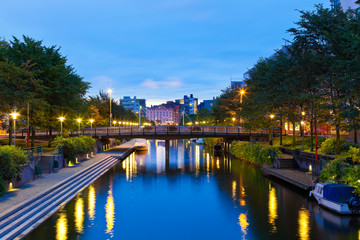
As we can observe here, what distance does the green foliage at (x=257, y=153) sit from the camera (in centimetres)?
4159

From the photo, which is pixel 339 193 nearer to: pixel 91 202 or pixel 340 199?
pixel 340 199

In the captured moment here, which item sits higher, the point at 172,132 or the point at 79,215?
the point at 172,132

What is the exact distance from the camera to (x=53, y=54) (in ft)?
144

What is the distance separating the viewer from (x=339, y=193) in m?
21.1

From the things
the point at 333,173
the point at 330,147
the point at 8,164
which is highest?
the point at 330,147

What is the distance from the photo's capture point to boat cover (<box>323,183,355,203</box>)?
20781mm

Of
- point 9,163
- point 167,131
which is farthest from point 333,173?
point 167,131

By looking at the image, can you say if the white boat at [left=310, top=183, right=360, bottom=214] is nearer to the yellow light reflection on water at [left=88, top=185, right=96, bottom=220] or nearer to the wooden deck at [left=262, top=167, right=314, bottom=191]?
the wooden deck at [left=262, top=167, right=314, bottom=191]

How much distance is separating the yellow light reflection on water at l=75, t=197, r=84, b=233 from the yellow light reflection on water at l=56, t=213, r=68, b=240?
67 cm

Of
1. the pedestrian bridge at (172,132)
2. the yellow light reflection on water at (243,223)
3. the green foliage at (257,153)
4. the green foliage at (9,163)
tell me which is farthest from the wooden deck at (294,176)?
the green foliage at (9,163)

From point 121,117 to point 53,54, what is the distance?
70304 millimetres

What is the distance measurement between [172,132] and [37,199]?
131 ft

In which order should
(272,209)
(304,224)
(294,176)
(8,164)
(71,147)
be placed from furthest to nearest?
1. (71,147)
2. (294,176)
3. (272,209)
4. (8,164)
5. (304,224)

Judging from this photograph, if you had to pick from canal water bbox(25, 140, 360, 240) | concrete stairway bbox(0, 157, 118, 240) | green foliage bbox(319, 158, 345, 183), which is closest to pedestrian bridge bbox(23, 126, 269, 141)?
canal water bbox(25, 140, 360, 240)
